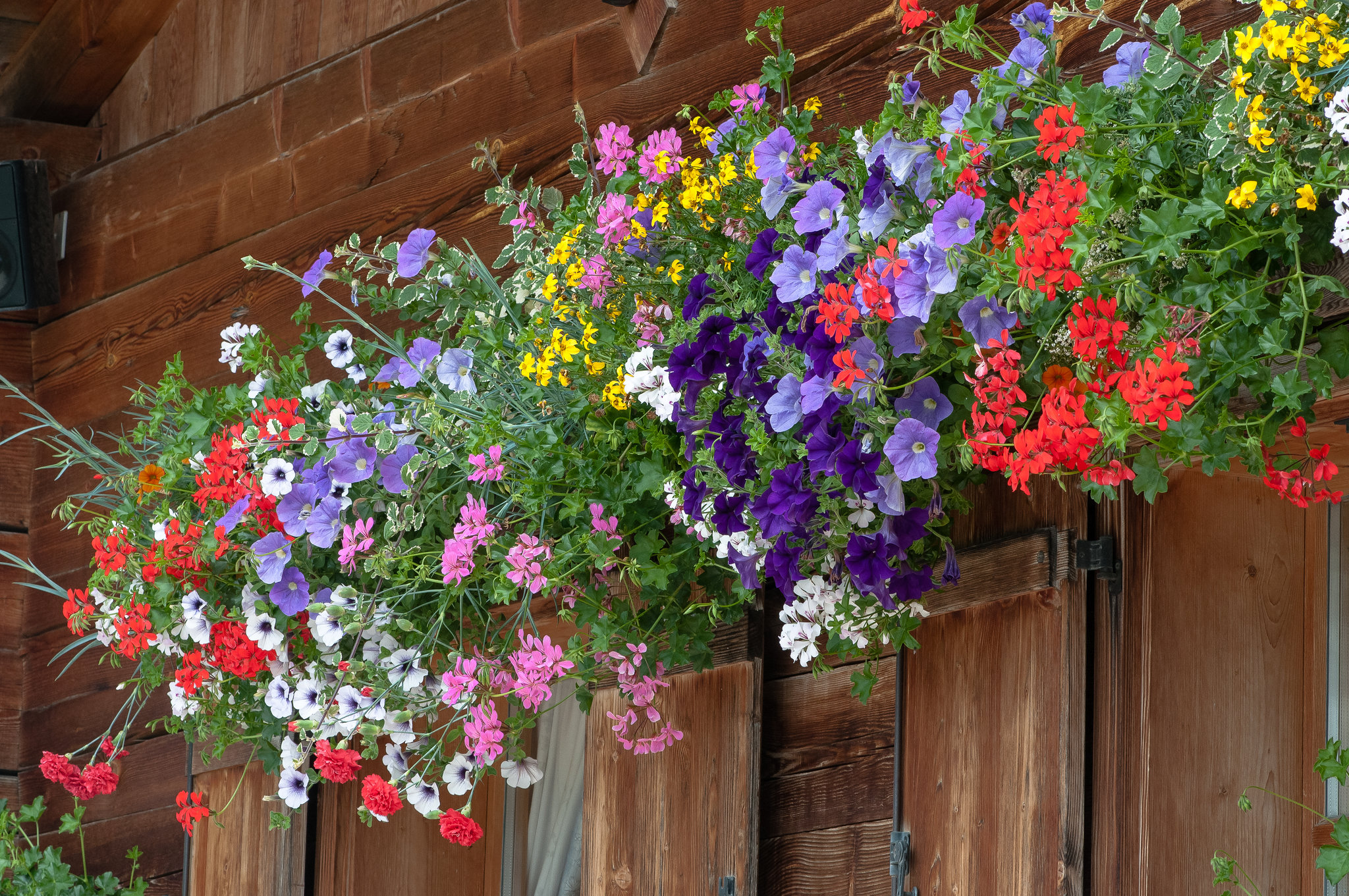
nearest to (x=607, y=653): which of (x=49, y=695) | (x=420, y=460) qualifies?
A: (x=420, y=460)

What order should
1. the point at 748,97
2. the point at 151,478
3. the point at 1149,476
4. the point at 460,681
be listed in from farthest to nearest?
the point at 151,478 < the point at 460,681 < the point at 748,97 < the point at 1149,476

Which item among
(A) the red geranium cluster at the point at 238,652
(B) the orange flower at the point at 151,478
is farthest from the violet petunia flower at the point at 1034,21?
(B) the orange flower at the point at 151,478

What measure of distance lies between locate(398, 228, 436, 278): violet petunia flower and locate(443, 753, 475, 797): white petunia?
73 centimetres

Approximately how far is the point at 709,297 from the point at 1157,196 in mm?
557

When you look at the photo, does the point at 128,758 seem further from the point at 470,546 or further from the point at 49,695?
the point at 470,546

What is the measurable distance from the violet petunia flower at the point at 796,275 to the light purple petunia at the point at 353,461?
774 millimetres

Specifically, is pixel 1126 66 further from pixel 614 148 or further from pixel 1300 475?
pixel 614 148

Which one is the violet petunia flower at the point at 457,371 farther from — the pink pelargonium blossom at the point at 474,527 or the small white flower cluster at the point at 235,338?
the small white flower cluster at the point at 235,338

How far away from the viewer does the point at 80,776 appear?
2.53m

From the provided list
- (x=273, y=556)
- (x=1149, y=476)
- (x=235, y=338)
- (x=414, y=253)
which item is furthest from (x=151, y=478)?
(x=1149, y=476)

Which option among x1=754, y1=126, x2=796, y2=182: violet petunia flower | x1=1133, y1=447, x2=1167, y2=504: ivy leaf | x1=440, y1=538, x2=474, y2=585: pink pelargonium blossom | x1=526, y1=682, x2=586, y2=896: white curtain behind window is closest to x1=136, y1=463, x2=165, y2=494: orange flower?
x1=440, y1=538, x2=474, y2=585: pink pelargonium blossom

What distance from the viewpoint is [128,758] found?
344cm

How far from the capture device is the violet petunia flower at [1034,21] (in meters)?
1.44

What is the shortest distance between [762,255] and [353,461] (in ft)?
2.47
